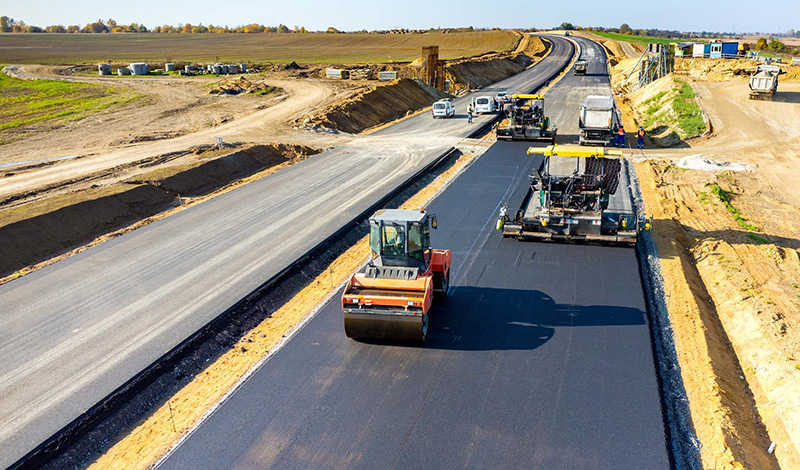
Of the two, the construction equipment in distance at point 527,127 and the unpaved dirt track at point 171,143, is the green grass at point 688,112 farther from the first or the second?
the unpaved dirt track at point 171,143

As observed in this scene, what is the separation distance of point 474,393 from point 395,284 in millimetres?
2710

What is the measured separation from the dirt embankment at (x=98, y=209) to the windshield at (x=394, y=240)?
1088 centimetres

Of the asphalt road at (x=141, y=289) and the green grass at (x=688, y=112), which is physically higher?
the green grass at (x=688, y=112)

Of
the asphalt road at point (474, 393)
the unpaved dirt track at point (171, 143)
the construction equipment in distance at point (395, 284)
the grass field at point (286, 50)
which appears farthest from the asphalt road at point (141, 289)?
the grass field at point (286, 50)

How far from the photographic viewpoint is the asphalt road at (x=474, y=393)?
845cm

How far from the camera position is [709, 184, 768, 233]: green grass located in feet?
62.6

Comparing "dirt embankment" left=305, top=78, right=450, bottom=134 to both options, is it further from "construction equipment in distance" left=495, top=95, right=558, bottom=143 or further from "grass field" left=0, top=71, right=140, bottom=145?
"grass field" left=0, top=71, right=140, bottom=145

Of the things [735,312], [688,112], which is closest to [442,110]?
[688,112]

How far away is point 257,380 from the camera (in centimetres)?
1039

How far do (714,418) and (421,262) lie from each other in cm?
587

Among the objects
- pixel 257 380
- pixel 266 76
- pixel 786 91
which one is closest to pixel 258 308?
pixel 257 380

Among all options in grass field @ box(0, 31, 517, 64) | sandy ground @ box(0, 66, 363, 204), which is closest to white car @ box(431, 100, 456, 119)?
sandy ground @ box(0, 66, 363, 204)

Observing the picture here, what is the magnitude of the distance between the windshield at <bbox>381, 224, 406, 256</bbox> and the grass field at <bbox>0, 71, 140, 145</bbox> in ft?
95.6

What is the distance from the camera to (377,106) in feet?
140
